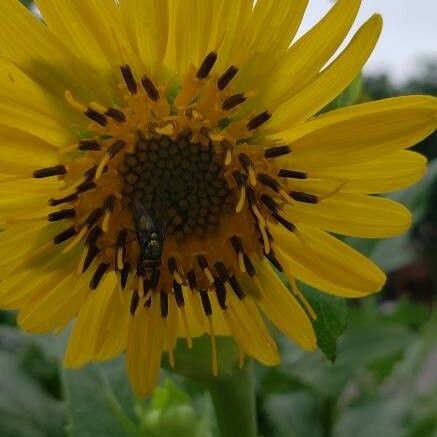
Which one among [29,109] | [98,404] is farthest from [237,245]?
[98,404]

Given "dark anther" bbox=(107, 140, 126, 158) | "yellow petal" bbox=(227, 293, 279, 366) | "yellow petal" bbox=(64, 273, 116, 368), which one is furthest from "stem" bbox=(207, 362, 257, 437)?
"dark anther" bbox=(107, 140, 126, 158)

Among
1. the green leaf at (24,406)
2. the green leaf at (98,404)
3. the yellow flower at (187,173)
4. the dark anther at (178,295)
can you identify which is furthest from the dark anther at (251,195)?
the green leaf at (24,406)

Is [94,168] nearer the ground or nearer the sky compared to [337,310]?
nearer the sky

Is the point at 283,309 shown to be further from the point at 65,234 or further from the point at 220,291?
the point at 65,234

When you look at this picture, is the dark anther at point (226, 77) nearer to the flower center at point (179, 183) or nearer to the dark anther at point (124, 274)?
the flower center at point (179, 183)

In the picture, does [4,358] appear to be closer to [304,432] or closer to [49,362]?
[49,362]

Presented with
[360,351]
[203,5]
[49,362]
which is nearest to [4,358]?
[49,362]
